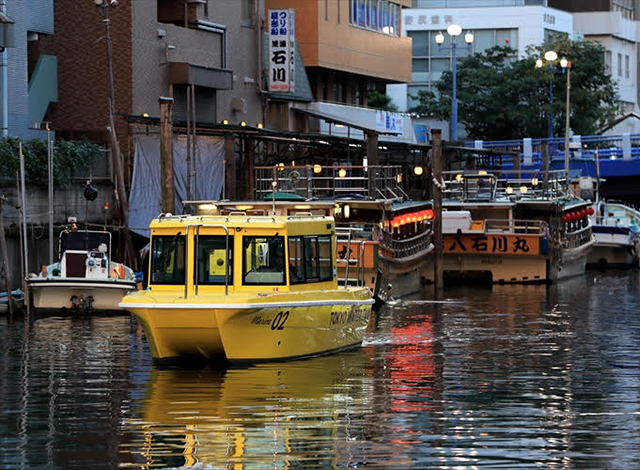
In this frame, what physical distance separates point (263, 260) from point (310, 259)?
115cm

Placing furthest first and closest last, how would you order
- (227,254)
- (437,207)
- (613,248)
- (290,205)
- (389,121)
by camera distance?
(389,121) < (613,248) < (437,207) < (290,205) < (227,254)

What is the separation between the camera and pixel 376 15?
7625 centimetres

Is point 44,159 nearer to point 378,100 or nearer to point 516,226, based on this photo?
point 516,226

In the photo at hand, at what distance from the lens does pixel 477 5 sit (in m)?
106

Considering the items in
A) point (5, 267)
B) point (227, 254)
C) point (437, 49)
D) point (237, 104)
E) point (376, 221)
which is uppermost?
point (437, 49)

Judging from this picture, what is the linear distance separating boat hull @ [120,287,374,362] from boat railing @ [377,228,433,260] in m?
15.2

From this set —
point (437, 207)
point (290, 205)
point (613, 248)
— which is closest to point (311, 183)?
point (290, 205)

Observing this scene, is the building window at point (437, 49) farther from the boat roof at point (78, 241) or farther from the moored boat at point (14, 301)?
the moored boat at point (14, 301)

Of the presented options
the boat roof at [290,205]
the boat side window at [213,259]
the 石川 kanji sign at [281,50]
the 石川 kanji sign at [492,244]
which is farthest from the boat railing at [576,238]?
the boat side window at [213,259]

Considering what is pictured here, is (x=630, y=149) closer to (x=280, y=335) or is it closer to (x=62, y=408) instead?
(x=280, y=335)

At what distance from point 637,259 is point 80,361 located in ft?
144

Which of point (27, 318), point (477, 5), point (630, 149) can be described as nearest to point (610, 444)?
point (27, 318)

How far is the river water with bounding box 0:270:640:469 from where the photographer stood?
19.0 m

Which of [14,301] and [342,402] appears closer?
[342,402]
